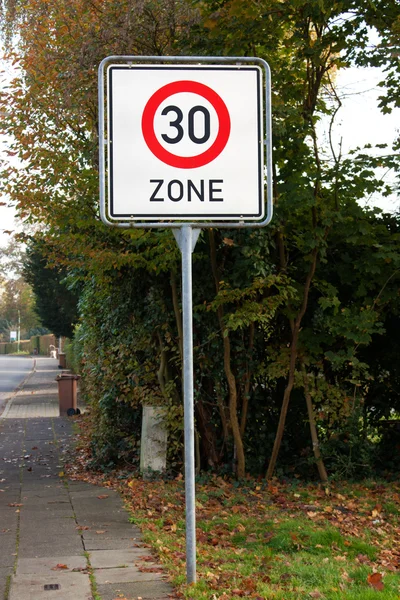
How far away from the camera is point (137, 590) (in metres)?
4.92

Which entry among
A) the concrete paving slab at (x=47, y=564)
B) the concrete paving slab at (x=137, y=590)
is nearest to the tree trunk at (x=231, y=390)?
the concrete paving slab at (x=47, y=564)

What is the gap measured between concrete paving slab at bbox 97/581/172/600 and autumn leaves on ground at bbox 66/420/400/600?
9cm

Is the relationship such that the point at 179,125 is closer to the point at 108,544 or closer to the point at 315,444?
the point at 108,544

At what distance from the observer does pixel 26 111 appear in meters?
9.70

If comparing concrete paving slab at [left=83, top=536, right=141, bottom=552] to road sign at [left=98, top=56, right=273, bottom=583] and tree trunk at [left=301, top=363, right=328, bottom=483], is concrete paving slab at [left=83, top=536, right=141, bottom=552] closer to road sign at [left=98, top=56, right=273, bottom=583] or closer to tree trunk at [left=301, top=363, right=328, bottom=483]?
road sign at [left=98, top=56, right=273, bottom=583]

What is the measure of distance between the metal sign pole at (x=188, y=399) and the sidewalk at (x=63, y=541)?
473 millimetres

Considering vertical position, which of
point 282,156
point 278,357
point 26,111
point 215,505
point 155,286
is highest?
point 26,111

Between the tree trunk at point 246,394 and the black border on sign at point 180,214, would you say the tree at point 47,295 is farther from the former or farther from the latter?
the black border on sign at point 180,214

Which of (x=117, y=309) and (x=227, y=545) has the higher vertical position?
(x=117, y=309)

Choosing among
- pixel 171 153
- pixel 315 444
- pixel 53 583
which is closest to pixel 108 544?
pixel 53 583

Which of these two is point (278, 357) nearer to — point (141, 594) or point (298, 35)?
point (298, 35)

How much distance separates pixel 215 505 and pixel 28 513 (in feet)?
5.88

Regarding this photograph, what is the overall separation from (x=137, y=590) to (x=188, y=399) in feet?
4.34

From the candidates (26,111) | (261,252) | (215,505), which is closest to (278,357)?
(261,252)
